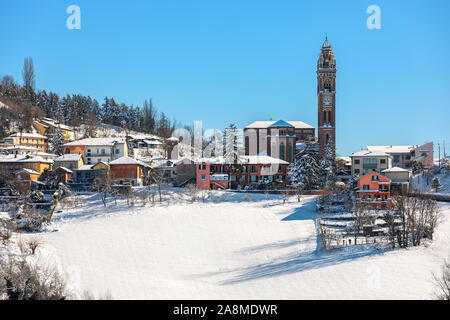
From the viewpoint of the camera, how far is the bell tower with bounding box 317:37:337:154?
7394 centimetres

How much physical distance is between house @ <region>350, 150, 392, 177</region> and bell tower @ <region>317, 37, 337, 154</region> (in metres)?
14.4

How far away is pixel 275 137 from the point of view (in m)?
71.4

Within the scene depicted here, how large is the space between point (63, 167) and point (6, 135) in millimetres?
30562

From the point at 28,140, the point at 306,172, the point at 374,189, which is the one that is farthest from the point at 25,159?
the point at 374,189

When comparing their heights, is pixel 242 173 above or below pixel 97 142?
below

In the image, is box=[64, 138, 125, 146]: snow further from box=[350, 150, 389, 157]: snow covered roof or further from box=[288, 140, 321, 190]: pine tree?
box=[350, 150, 389, 157]: snow covered roof

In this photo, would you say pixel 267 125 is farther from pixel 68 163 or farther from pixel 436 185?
pixel 68 163

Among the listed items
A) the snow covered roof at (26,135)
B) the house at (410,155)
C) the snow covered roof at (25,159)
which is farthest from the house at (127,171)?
the house at (410,155)

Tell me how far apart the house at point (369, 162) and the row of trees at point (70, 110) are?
5583cm

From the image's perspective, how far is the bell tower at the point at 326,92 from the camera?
73938mm

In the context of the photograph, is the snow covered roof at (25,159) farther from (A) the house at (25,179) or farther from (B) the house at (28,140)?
(B) the house at (28,140)

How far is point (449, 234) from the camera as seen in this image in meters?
35.8

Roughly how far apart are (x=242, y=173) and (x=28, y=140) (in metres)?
41.2
